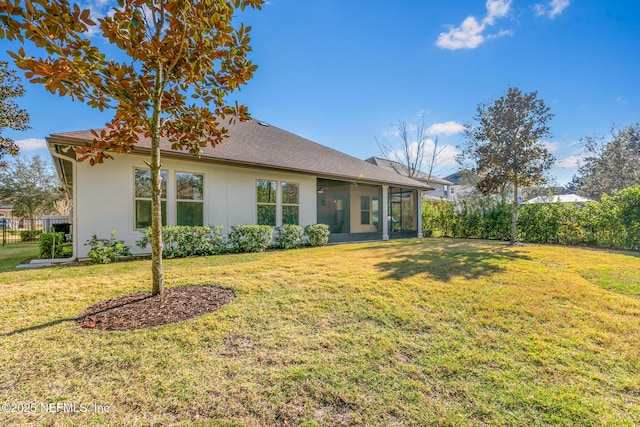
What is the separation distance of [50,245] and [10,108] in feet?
21.8

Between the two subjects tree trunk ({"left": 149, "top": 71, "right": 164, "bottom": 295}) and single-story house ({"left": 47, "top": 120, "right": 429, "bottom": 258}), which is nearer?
tree trunk ({"left": 149, "top": 71, "right": 164, "bottom": 295})

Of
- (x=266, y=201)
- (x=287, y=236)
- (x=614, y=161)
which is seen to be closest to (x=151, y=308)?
(x=287, y=236)

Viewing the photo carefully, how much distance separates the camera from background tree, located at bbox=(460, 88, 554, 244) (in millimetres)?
9805

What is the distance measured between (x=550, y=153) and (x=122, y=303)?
43.0ft

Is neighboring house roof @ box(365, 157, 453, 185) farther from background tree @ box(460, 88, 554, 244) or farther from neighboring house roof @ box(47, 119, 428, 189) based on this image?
background tree @ box(460, 88, 554, 244)

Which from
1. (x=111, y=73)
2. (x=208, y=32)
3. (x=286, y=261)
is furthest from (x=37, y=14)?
(x=286, y=261)

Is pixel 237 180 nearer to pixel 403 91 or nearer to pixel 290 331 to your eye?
pixel 290 331

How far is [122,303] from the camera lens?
145 inches

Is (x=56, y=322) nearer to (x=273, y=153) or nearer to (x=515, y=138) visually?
(x=273, y=153)

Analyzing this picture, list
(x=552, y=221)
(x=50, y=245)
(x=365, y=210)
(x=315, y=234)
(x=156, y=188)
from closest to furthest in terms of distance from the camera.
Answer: (x=156, y=188)
(x=50, y=245)
(x=315, y=234)
(x=552, y=221)
(x=365, y=210)

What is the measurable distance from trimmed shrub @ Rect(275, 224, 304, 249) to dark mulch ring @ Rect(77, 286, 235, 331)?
5.31m

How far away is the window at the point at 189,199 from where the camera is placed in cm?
827

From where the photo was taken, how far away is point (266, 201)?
1006 centimetres

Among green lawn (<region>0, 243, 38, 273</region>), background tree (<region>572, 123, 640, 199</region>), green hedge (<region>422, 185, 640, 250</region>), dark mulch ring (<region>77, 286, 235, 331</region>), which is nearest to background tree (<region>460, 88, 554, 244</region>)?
green hedge (<region>422, 185, 640, 250</region>)
